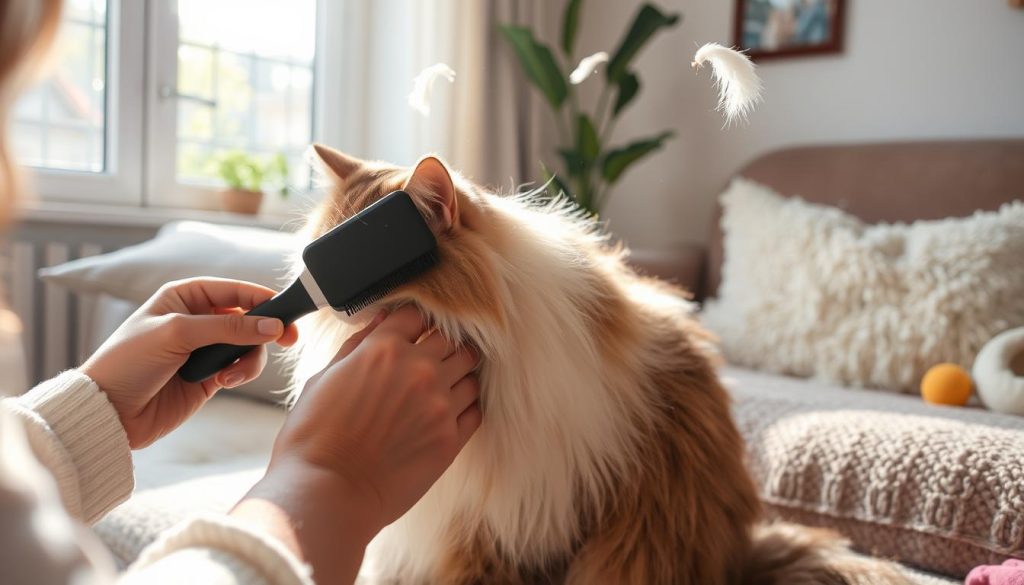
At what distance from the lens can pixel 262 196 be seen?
2.42 metres

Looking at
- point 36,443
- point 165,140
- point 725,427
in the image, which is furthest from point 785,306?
point 165,140

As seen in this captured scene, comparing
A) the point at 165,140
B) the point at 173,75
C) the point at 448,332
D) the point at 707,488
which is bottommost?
the point at 707,488

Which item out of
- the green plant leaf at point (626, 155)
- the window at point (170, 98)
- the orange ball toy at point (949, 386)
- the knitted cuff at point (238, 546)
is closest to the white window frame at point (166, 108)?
the window at point (170, 98)

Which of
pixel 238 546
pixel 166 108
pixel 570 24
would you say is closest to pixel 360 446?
pixel 238 546

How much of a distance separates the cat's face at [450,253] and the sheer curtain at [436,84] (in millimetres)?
1589

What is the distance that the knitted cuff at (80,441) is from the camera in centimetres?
68

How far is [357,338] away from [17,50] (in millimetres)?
383

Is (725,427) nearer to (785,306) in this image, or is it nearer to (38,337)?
(785,306)

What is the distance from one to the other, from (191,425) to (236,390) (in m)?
0.23

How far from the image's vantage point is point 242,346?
2.34ft

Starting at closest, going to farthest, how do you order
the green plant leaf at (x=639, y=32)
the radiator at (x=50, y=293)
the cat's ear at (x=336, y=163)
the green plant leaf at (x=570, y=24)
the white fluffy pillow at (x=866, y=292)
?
the cat's ear at (x=336, y=163) < the white fluffy pillow at (x=866, y=292) < the radiator at (x=50, y=293) < the green plant leaf at (x=639, y=32) < the green plant leaf at (x=570, y=24)

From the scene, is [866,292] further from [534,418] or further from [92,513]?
[92,513]

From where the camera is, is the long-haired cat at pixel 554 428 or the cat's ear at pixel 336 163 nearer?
the long-haired cat at pixel 554 428

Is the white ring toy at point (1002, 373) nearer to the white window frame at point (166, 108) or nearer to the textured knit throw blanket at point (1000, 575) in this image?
the textured knit throw blanket at point (1000, 575)
